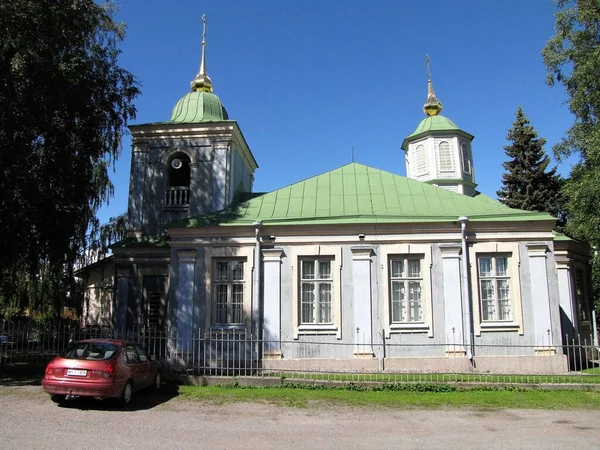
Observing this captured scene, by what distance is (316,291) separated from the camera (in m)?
16.1

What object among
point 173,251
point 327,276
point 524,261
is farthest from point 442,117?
point 173,251

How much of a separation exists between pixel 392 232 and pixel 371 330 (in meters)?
3.28

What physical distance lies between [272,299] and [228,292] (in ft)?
5.13

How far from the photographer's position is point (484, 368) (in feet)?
49.1

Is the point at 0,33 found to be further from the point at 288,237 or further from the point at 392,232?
the point at 392,232

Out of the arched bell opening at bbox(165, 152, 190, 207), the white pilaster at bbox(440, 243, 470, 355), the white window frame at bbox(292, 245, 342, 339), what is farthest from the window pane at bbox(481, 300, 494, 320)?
the arched bell opening at bbox(165, 152, 190, 207)

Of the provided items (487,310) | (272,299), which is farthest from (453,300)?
(272,299)

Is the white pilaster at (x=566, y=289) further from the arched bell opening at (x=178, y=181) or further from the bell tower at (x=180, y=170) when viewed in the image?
the arched bell opening at (x=178, y=181)

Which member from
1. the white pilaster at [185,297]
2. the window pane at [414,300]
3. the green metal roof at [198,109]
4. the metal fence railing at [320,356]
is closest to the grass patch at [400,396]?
the metal fence railing at [320,356]

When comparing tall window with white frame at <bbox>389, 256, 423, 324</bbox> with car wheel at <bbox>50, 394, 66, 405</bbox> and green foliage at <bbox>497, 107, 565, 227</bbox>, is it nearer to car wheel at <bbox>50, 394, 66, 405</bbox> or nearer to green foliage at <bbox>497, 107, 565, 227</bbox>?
car wheel at <bbox>50, 394, 66, 405</bbox>

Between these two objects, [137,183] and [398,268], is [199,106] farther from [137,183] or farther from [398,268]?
[398,268]

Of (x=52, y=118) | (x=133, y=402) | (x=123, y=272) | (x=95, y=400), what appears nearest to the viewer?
(x=95, y=400)

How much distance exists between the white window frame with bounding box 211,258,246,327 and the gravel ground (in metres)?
5.20

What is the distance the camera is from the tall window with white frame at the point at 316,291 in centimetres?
1592
